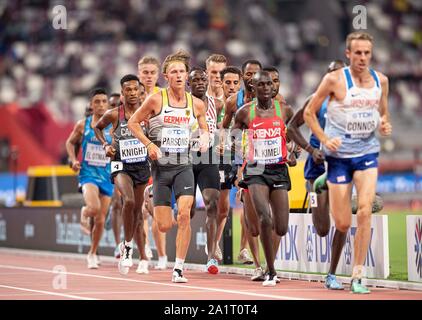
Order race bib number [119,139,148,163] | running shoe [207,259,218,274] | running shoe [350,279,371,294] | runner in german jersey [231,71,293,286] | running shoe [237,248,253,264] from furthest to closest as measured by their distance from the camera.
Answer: running shoe [237,248,253,264]
race bib number [119,139,148,163]
running shoe [207,259,218,274]
runner in german jersey [231,71,293,286]
running shoe [350,279,371,294]

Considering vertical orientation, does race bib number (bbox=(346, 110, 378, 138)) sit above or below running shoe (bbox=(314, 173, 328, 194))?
above

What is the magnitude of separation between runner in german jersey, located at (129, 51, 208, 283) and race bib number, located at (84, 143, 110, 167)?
3.78m

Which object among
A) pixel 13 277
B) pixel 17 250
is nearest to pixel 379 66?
pixel 17 250

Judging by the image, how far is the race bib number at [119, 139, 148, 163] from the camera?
49.3 ft

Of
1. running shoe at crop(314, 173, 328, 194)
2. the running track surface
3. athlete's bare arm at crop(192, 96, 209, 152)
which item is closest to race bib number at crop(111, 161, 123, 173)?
the running track surface

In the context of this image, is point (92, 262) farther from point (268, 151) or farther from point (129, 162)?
point (268, 151)

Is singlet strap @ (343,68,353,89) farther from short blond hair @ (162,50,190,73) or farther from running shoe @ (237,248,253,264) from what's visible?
running shoe @ (237,248,253,264)

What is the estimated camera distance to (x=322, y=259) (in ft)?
47.0

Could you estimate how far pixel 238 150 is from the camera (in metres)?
14.7

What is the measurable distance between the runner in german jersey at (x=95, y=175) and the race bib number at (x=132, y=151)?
2.29 meters

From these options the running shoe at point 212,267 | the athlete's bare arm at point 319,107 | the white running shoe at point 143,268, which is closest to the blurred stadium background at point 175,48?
the white running shoe at point 143,268

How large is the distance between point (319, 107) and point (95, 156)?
21.5 ft

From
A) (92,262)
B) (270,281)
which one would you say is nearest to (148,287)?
(270,281)
